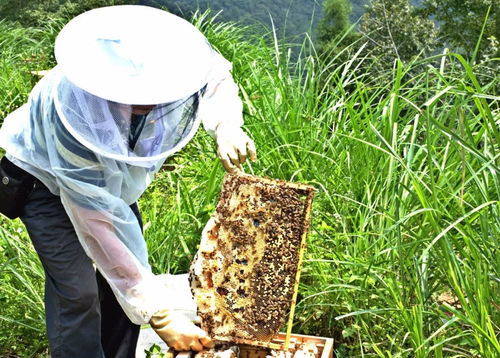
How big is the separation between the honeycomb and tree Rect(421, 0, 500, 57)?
7.50 m

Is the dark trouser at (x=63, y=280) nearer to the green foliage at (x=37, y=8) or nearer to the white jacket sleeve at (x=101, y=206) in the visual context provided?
the white jacket sleeve at (x=101, y=206)

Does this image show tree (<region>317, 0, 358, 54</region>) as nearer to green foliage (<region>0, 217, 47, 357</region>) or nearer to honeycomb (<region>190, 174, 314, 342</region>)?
green foliage (<region>0, 217, 47, 357</region>)

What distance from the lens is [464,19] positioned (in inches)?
428

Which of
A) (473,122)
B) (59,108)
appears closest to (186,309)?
(59,108)

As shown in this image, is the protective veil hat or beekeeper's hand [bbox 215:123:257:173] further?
beekeeper's hand [bbox 215:123:257:173]

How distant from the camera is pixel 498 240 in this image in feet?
8.84

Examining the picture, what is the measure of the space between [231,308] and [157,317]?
257mm

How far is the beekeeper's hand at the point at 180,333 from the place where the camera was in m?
2.59

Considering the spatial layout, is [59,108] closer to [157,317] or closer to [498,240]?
[157,317]

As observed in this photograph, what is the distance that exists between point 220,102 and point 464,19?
8627mm

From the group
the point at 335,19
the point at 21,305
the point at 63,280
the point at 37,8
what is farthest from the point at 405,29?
the point at 63,280

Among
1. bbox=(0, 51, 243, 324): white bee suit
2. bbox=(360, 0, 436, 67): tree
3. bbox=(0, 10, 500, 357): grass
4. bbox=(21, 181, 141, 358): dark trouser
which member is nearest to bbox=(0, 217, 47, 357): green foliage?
bbox=(0, 10, 500, 357): grass

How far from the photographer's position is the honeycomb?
2713mm

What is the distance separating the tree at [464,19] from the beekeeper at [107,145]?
7.77m
